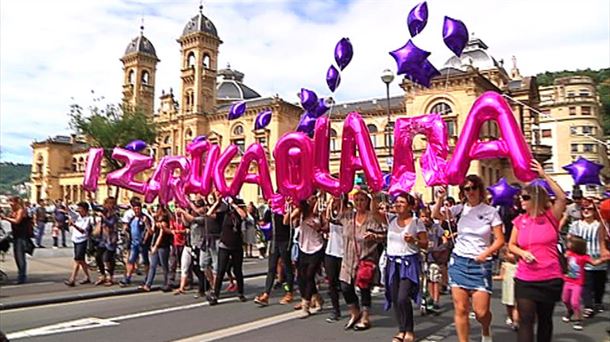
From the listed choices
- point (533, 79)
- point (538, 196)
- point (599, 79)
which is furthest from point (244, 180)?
point (599, 79)

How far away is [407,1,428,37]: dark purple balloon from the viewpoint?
8.95m

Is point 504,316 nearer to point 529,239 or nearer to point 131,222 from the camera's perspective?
point 529,239

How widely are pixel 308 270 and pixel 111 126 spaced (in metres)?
35.1

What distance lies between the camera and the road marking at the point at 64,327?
7227 millimetres

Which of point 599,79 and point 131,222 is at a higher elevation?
point 599,79

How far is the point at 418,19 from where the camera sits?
894 cm

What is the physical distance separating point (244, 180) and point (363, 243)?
3.76 m

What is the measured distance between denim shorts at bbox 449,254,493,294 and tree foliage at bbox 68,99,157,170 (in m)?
37.2

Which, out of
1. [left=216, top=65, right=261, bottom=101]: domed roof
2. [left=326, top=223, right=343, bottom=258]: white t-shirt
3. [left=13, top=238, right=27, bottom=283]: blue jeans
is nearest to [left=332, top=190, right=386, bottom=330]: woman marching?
[left=326, top=223, right=343, bottom=258]: white t-shirt

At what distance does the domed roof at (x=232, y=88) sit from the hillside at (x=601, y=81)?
136 ft

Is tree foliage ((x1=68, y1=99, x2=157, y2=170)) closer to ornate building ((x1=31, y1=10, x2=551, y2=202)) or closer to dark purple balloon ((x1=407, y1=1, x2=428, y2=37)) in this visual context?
ornate building ((x1=31, y1=10, x2=551, y2=202))

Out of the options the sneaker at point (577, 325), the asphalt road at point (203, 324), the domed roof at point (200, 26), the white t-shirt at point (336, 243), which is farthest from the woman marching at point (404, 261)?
the domed roof at point (200, 26)

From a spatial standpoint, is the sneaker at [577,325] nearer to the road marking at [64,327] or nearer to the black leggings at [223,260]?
the black leggings at [223,260]

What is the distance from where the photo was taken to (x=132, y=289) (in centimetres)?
1106
